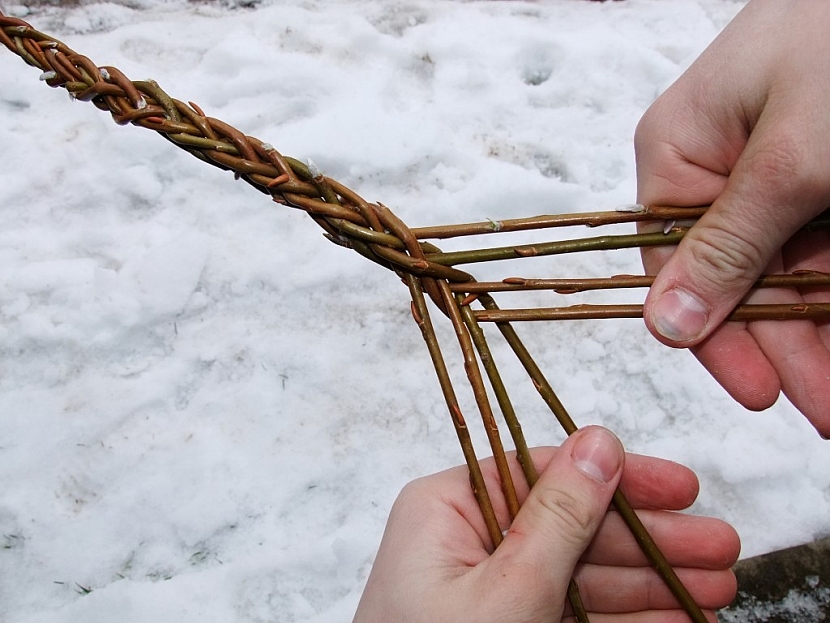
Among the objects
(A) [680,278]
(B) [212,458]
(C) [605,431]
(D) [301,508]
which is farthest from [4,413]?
(A) [680,278]

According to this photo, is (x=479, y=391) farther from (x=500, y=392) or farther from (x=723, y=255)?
(x=723, y=255)

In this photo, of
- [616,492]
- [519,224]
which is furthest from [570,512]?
[519,224]

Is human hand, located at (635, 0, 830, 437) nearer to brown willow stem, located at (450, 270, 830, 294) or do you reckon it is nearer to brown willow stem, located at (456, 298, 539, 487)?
brown willow stem, located at (450, 270, 830, 294)

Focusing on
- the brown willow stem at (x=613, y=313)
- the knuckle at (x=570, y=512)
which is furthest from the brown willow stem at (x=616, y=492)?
the knuckle at (x=570, y=512)

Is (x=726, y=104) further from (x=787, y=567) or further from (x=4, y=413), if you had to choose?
(x=4, y=413)

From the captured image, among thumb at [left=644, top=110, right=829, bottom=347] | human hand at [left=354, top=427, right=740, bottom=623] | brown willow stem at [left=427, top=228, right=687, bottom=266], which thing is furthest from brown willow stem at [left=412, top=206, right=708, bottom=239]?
human hand at [left=354, top=427, right=740, bottom=623]

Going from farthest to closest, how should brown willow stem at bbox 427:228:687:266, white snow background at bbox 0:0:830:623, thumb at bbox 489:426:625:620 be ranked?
white snow background at bbox 0:0:830:623
brown willow stem at bbox 427:228:687:266
thumb at bbox 489:426:625:620

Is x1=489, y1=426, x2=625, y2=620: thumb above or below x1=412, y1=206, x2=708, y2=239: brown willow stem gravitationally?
below
